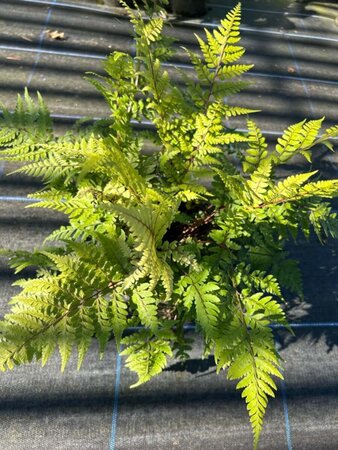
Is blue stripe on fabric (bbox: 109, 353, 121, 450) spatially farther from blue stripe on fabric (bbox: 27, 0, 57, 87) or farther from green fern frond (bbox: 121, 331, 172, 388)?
blue stripe on fabric (bbox: 27, 0, 57, 87)

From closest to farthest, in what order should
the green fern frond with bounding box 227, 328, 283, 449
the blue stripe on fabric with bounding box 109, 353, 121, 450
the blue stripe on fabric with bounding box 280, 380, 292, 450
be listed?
the green fern frond with bounding box 227, 328, 283, 449
the blue stripe on fabric with bounding box 109, 353, 121, 450
the blue stripe on fabric with bounding box 280, 380, 292, 450

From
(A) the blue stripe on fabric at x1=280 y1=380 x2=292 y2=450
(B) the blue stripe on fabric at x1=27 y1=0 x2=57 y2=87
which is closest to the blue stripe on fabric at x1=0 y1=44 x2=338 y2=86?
(B) the blue stripe on fabric at x1=27 y1=0 x2=57 y2=87

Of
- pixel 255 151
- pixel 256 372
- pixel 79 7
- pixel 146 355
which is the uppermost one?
pixel 79 7

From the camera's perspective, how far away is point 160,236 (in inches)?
57.2

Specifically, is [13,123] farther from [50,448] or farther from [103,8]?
[103,8]

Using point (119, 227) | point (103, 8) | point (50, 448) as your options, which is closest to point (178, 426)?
point (50, 448)

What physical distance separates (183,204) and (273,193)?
571mm

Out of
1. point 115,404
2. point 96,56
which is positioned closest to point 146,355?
point 115,404

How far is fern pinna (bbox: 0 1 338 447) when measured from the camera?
4.55 ft

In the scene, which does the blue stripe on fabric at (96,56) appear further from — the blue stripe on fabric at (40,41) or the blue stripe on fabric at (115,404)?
the blue stripe on fabric at (115,404)

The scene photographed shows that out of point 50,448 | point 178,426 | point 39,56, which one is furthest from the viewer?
point 39,56

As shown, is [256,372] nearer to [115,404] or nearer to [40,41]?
[115,404]

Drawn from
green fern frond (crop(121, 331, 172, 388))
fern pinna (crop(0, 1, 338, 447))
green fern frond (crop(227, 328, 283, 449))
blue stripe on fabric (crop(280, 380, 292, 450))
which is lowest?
blue stripe on fabric (crop(280, 380, 292, 450))

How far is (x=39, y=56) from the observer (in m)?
3.56
